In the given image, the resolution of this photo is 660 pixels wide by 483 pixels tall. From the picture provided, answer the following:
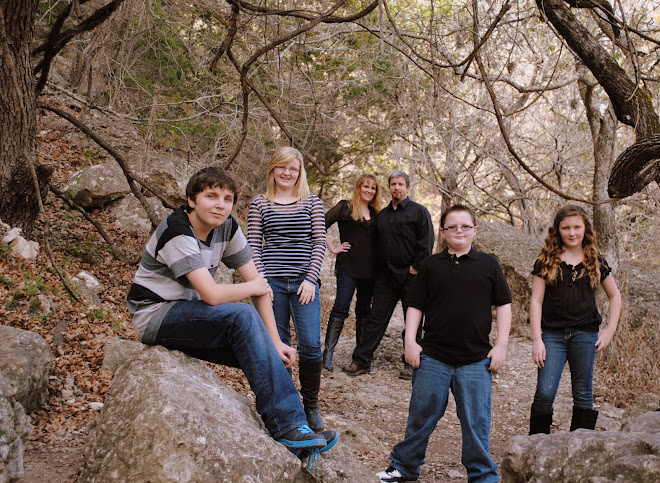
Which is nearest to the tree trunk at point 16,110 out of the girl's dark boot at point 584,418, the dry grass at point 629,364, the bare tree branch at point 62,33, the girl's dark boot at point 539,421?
the bare tree branch at point 62,33

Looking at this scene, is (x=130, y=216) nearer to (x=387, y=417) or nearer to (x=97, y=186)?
(x=97, y=186)

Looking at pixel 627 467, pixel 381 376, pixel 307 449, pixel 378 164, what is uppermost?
pixel 378 164

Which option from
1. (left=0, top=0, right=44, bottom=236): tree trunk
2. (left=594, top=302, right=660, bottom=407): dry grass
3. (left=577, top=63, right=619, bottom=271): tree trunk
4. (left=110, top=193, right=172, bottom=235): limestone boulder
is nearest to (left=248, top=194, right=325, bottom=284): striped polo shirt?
(left=0, top=0, right=44, bottom=236): tree trunk

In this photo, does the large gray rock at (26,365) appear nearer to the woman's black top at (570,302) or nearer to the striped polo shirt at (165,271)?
the striped polo shirt at (165,271)

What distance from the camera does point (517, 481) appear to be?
9.20 ft

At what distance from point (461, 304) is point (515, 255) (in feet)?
21.5

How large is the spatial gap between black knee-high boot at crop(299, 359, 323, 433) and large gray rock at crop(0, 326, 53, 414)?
1.76 metres

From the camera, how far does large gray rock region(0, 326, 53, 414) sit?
3514 millimetres

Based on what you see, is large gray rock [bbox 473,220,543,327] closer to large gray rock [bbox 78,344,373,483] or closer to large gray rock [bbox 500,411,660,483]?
large gray rock [bbox 500,411,660,483]

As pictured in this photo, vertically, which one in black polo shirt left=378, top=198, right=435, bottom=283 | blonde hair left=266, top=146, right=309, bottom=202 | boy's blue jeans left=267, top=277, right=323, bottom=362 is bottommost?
boy's blue jeans left=267, top=277, right=323, bottom=362

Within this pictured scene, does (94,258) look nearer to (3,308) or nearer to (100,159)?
(3,308)

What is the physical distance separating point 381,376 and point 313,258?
→ 2.71 meters

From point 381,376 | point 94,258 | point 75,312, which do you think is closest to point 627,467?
point 381,376

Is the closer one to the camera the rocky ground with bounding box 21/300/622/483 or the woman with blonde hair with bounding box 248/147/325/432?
the rocky ground with bounding box 21/300/622/483
